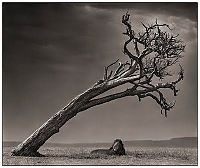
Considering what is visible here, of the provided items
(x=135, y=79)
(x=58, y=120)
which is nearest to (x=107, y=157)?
(x=58, y=120)

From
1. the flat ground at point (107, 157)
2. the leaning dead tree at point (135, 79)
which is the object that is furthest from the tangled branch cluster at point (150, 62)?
the flat ground at point (107, 157)

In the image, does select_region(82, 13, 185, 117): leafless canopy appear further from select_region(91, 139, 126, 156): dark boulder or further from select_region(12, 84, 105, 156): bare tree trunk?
select_region(91, 139, 126, 156): dark boulder

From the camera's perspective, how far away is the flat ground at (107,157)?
4.67m

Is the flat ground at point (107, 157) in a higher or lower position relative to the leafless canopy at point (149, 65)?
lower

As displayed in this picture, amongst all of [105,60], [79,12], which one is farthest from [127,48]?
[79,12]

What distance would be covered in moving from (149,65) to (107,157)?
86 cm

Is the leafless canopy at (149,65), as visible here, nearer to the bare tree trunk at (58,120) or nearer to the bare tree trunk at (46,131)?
the bare tree trunk at (58,120)

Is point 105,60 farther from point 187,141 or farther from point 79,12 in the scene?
point 187,141

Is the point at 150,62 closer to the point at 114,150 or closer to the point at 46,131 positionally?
the point at 114,150

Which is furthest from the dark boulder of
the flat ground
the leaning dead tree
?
the leaning dead tree

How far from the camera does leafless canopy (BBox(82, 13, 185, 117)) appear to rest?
477 centimetres

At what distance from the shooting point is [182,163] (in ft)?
15.5

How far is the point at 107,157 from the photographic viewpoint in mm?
4727

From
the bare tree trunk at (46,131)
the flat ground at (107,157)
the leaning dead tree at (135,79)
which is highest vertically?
the leaning dead tree at (135,79)
